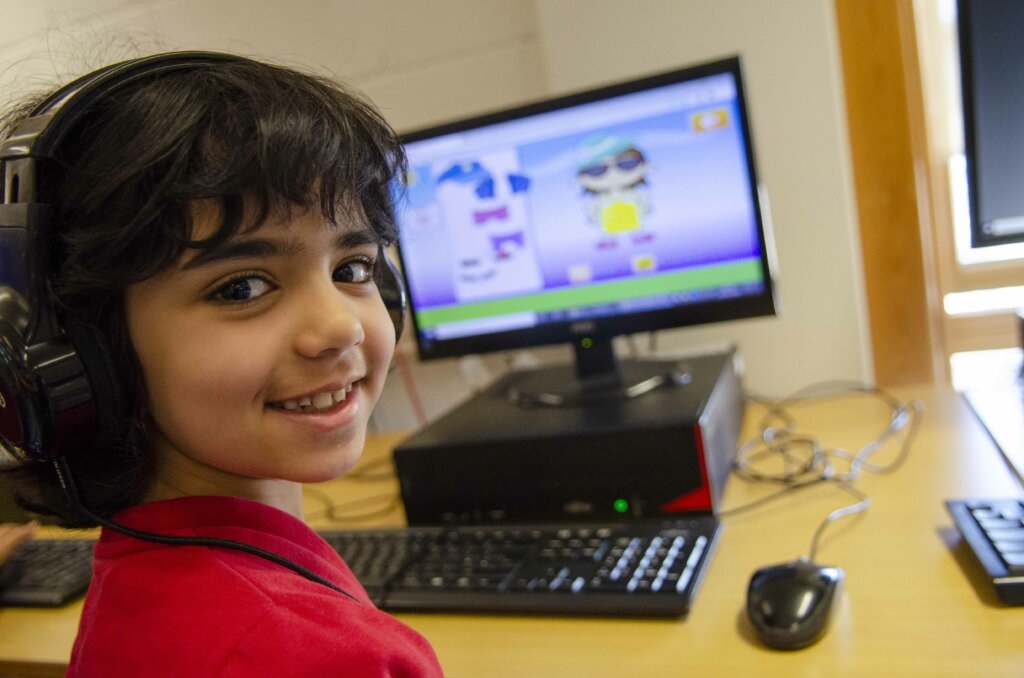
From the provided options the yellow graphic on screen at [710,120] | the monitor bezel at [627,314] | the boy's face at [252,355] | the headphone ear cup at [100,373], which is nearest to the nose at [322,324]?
the boy's face at [252,355]

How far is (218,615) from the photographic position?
45 centimetres

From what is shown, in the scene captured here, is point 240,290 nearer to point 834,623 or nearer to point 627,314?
point 834,623

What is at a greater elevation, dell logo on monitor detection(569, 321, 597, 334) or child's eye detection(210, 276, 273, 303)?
child's eye detection(210, 276, 273, 303)

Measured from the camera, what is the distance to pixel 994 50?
2.86 ft

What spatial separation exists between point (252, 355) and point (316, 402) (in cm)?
7

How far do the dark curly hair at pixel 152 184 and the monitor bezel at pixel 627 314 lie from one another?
0.52 m

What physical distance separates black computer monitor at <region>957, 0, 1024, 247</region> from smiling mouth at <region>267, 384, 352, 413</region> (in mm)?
755

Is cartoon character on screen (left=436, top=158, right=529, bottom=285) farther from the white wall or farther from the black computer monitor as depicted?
the black computer monitor

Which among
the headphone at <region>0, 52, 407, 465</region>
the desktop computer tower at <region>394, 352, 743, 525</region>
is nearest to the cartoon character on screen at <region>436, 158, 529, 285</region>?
the desktop computer tower at <region>394, 352, 743, 525</region>

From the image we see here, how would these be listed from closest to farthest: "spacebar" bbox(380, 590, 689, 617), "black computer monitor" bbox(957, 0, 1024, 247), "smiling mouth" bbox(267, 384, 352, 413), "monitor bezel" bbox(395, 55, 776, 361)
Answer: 1. "smiling mouth" bbox(267, 384, 352, 413)
2. "spacebar" bbox(380, 590, 689, 617)
3. "black computer monitor" bbox(957, 0, 1024, 247)
4. "monitor bezel" bbox(395, 55, 776, 361)

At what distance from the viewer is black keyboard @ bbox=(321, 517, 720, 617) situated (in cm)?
70

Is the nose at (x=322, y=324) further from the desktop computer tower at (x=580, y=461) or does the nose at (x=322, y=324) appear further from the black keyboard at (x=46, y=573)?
the black keyboard at (x=46, y=573)

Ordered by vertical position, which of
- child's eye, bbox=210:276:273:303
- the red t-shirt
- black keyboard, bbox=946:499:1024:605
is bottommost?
black keyboard, bbox=946:499:1024:605

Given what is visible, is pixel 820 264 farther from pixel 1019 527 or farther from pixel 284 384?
pixel 284 384
